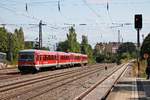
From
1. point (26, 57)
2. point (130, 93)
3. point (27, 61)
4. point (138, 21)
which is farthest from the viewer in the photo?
point (26, 57)

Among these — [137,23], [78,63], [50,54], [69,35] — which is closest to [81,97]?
[137,23]

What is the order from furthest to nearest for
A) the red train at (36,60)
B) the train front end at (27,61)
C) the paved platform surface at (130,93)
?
the red train at (36,60) → the train front end at (27,61) → the paved platform surface at (130,93)

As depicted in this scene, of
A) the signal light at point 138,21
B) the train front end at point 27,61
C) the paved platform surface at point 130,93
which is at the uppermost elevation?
the signal light at point 138,21

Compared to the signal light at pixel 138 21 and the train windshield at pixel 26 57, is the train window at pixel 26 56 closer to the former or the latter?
the train windshield at pixel 26 57

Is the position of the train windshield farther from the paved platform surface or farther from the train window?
the paved platform surface

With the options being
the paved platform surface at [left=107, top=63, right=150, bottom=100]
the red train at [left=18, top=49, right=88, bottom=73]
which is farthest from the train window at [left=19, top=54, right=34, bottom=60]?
the paved platform surface at [left=107, top=63, right=150, bottom=100]

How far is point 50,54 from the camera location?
195 ft

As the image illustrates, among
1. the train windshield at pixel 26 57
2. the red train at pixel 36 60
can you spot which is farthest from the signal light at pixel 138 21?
the train windshield at pixel 26 57

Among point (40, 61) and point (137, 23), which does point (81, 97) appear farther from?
point (40, 61)

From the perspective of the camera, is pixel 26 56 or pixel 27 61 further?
pixel 26 56

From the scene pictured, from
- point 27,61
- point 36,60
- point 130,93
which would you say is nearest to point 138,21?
point 130,93

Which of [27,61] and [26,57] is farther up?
[26,57]

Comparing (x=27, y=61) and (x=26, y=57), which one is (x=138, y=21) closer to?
(x=27, y=61)

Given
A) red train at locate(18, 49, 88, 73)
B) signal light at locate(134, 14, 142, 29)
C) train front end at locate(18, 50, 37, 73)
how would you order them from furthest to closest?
red train at locate(18, 49, 88, 73) < train front end at locate(18, 50, 37, 73) < signal light at locate(134, 14, 142, 29)
